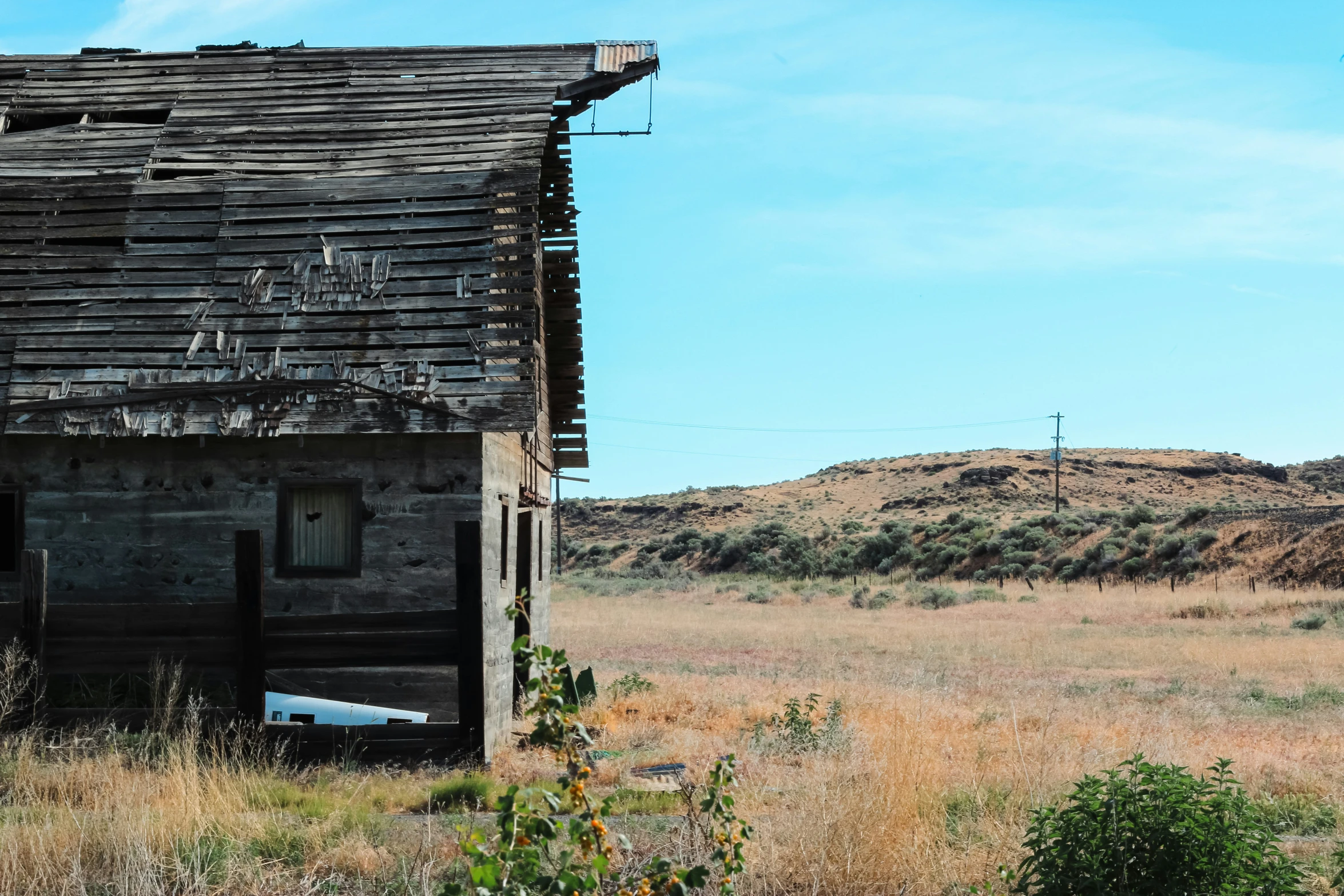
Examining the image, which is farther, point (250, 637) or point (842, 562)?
point (842, 562)

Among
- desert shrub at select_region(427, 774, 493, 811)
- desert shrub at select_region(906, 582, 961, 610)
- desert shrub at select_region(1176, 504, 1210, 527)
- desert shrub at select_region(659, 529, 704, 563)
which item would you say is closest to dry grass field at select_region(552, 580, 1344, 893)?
desert shrub at select_region(906, 582, 961, 610)

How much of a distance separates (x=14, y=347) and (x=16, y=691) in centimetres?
470

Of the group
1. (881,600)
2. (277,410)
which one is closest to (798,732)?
(277,410)

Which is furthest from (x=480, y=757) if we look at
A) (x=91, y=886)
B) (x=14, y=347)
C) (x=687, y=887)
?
(x=14, y=347)

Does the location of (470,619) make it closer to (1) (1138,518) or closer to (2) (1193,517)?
(2) (1193,517)

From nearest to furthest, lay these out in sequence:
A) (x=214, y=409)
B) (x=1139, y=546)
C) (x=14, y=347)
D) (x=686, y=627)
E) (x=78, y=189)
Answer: (x=214, y=409) < (x=14, y=347) < (x=78, y=189) < (x=686, y=627) < (x=1139, y=546)

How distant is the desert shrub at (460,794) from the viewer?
8.45 meters

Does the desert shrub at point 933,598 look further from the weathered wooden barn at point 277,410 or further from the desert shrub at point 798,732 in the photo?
the weathered wooden barn at point 277,410

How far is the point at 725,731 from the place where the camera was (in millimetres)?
12852

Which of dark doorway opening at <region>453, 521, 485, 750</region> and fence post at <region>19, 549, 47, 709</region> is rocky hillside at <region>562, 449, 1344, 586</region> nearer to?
dark doorway opening at <region>453, 521, 485, 750</region>

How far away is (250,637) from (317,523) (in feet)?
8.08

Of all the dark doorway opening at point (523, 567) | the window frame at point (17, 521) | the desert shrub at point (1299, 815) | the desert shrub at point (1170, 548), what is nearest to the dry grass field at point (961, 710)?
the desert shrub at point (1299, 815)

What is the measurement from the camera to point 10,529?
12945mm

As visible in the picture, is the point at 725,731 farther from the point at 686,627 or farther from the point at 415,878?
the point at 686,627
